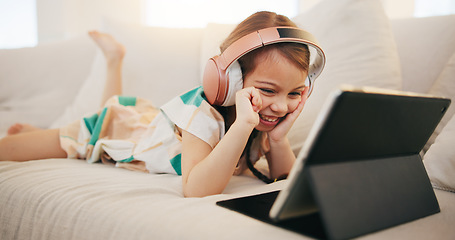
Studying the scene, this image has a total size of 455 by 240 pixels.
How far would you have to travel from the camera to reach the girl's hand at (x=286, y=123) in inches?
35.5

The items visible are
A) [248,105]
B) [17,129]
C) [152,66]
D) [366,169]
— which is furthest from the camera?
[152,66]

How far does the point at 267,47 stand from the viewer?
2.67ft

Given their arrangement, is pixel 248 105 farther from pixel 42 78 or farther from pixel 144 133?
pixel 42 78

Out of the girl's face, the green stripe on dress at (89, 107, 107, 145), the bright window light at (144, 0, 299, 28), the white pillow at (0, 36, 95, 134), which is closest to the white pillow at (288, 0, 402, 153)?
the girl's face

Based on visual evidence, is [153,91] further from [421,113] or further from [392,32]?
[421,113]

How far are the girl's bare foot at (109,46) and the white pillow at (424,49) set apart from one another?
1201mm

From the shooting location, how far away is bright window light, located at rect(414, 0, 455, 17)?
2762 mm

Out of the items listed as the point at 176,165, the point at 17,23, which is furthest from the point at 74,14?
the point at 176,165

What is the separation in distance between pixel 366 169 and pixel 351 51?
79cm

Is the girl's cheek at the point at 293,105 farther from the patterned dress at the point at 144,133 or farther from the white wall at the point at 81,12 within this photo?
the white wall at the point at 81,12

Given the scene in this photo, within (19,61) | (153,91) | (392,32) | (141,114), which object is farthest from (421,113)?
(19,61)

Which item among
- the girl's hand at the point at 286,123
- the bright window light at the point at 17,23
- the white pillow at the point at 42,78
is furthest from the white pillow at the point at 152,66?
the bright window light at the point at 17,23

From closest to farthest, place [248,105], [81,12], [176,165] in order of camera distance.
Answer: [248,105] → [176,165] → [81,12]

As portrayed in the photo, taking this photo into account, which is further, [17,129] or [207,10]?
[207,10]
